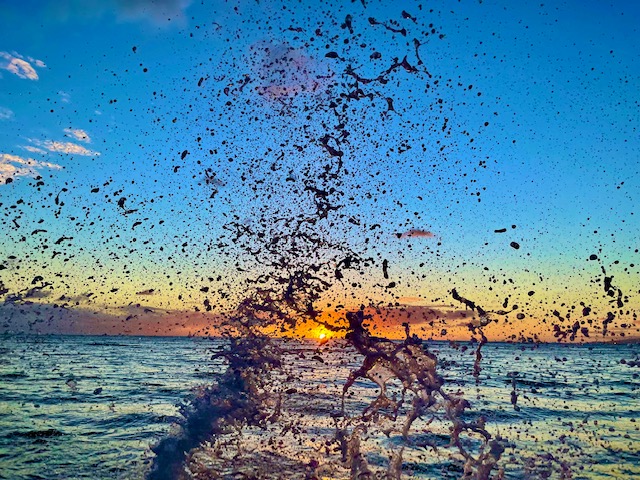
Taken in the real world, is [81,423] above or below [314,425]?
below

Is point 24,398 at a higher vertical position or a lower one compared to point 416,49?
lower

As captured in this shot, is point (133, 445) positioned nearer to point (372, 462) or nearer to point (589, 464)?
point (372, 462)

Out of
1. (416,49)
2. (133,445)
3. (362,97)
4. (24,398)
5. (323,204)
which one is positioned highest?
(416,49)

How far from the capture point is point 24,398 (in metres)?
21.4

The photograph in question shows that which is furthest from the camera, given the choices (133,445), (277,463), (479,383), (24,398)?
(479,383)

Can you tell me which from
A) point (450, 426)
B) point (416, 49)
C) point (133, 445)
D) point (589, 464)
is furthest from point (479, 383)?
point (416, 49)

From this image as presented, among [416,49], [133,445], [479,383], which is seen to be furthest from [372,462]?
[479,383]

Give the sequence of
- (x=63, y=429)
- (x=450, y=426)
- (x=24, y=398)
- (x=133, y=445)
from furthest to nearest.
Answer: (x=24, y=398)
(x=450, y=426)
(x=63, y=429)
(x=133, y=445)

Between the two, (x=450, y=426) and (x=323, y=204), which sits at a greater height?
(x=323, y=204)

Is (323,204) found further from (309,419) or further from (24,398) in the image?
(24,398)

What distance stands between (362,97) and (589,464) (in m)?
11.1

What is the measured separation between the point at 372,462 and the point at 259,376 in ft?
12.4

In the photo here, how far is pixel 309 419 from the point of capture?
674 inches

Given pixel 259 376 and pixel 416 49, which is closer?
pixel 416 49
